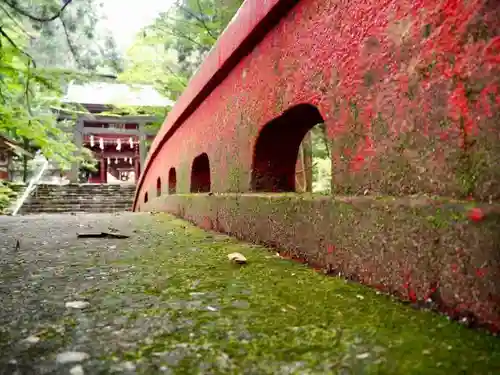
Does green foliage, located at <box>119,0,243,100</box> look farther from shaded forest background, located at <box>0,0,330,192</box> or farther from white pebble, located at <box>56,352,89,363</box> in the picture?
→ white pebble, located at <box>56,352,89,363</box>

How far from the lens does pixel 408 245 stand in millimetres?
1362

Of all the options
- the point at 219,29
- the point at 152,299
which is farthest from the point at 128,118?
the point at 152,299

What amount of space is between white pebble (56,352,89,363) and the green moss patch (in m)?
0.08

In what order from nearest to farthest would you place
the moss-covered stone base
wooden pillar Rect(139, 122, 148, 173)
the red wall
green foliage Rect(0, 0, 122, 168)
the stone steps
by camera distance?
1. the moss-covered stone base
2. the red wall
3. green foliage Rect(0, 0, 122, 168)
4. the stone steps
5. wooden pillar Rect(139, 122, 148, 173)

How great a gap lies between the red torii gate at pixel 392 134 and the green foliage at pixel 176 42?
5.38 m

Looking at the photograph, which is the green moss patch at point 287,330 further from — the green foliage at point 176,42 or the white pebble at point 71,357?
the green foliage at point 176,42

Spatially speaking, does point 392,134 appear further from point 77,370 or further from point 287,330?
point 77,370

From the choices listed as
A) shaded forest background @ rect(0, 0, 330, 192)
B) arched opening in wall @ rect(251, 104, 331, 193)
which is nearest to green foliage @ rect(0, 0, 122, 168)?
shaded forest background @ rect(0, 0, 330, 192)

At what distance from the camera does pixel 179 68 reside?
34.7ft

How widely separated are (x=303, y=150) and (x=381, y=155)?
625cm

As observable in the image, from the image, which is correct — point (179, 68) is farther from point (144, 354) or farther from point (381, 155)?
point (144, 354)

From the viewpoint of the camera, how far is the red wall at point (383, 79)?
1244 mm

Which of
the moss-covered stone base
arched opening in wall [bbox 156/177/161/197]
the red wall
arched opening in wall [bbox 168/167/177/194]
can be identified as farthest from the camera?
arched opening in wall [bbox 156/177/161/197]

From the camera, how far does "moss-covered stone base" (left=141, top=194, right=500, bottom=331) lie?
3.54ft
